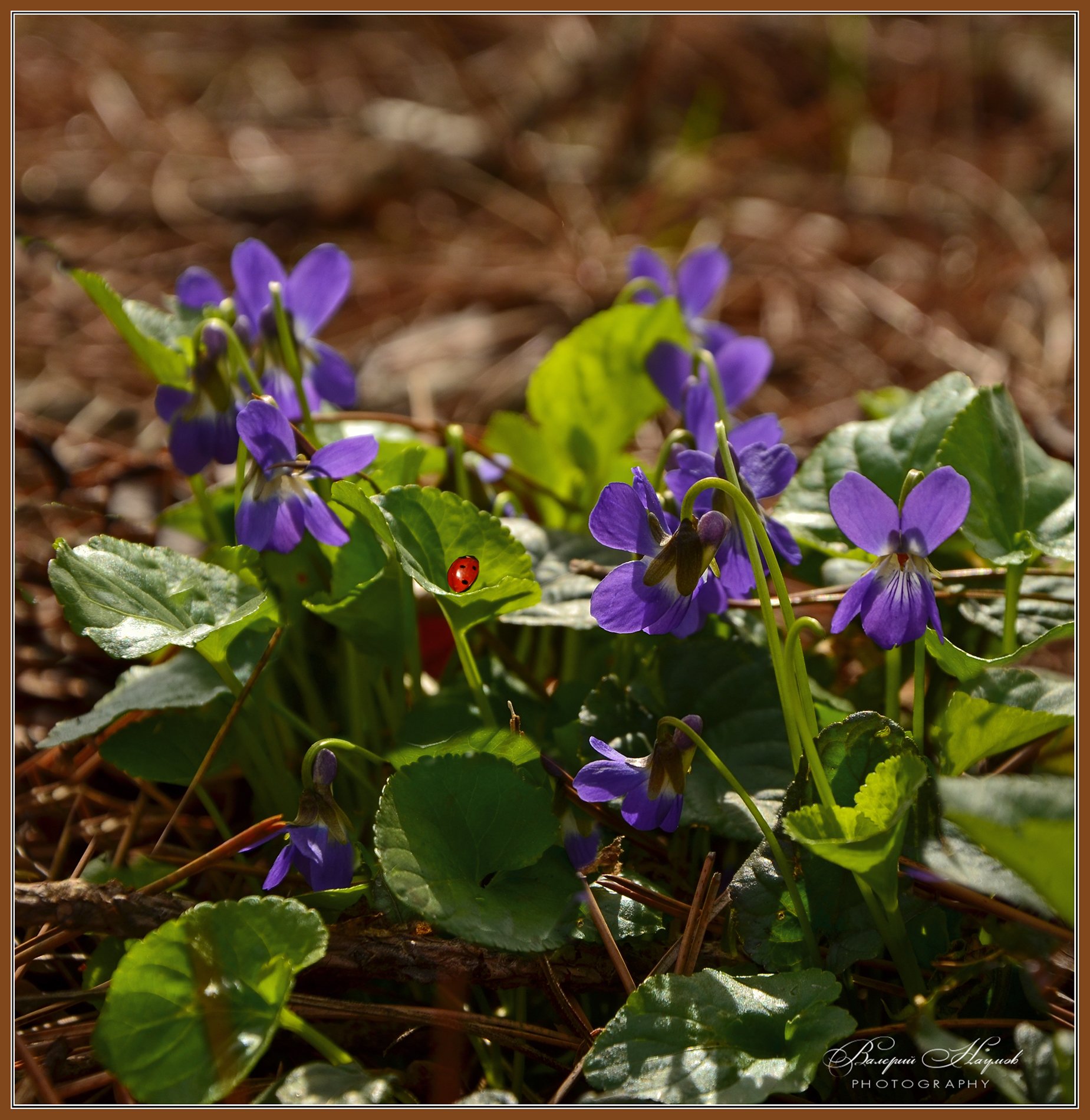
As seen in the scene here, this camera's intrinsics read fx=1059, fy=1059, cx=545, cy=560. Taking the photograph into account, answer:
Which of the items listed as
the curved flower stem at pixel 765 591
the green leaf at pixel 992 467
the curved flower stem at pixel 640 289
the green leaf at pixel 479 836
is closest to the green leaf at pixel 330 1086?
the green leaf at pixel 479 836

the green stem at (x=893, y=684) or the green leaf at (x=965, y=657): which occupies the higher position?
the green leaf at (x=965, y=657)

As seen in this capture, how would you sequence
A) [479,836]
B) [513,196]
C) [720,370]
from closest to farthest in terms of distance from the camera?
[479,836] → [720,370] → [513,196]

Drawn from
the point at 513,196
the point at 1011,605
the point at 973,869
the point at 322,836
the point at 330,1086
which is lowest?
the point at 330,1086

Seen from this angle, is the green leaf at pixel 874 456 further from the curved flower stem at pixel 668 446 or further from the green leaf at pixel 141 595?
the green leaf at pixel 141 595

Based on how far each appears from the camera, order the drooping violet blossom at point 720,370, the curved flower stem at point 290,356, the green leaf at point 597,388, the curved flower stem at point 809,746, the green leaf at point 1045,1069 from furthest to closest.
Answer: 1. the green leaf at point 597,388
2. the drooping violet blossom at point 720,370
3. the curved flower stem at point 290,356
4. the curved flower stem at point 809,746
5. the green leaf at point 1045,1069

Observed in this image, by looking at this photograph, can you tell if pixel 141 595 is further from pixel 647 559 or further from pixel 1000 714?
pixel 1000 714

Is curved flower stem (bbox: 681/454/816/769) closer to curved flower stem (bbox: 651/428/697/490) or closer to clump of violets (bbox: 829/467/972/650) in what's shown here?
clump of violets (bbox: 829/467/972/650)

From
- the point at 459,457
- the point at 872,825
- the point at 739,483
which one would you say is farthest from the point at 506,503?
the point at 872,825
